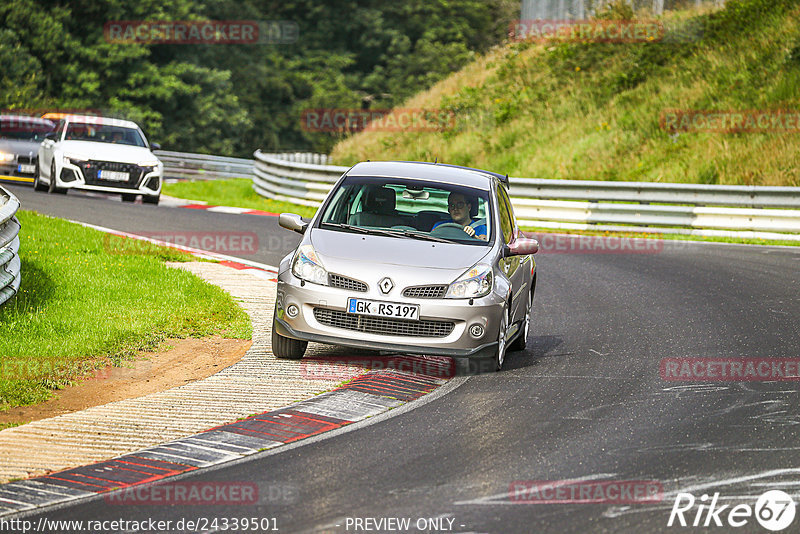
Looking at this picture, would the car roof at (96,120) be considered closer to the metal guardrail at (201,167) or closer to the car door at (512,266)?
the car door at (512,266)

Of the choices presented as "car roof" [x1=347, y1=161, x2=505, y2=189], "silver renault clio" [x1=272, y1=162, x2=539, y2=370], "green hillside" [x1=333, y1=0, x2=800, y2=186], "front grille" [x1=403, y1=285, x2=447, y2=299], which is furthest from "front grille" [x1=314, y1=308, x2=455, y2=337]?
"green hillside" [x1=333, y1=0, x2=800, y2=186]

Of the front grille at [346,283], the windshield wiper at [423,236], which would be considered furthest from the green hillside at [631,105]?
the front grille at [346,283]

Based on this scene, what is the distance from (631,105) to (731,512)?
2639cm

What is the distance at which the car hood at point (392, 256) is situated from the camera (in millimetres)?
8812

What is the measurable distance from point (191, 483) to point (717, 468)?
3.06 metres

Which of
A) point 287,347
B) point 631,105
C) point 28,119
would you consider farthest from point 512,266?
point 631,105

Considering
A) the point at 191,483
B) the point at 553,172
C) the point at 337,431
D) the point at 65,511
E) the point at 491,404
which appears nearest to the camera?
the point at 65,511

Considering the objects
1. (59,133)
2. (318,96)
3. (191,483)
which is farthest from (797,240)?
(318,96)

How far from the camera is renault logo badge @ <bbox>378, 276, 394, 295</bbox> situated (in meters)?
8.70

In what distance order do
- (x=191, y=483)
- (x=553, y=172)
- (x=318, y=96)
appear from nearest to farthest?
(x=191, y=483)
(x=553, y=172)
(x=318, y=96)

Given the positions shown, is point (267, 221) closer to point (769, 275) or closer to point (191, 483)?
point (769, 275)

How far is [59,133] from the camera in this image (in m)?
23.2

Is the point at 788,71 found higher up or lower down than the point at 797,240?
higher up

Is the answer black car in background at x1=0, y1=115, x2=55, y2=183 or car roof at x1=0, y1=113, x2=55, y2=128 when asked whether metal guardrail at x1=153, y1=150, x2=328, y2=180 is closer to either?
car roof at x1=0, y1=113, x2=55, y2=128
